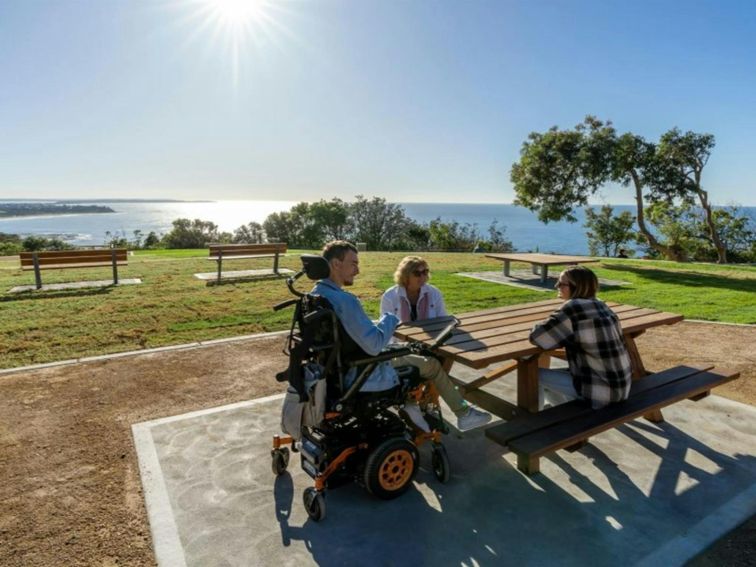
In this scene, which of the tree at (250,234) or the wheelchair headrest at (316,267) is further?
the tree at (250,234)

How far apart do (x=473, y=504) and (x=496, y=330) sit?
1.44 metres

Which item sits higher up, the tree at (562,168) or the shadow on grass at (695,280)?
the tree at (562,168)

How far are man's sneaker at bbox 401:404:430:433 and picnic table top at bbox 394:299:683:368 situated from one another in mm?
454

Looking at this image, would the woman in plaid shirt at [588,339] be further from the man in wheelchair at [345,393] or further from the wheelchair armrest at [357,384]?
the wheelchair armrest at [357,384]

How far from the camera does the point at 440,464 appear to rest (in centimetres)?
316

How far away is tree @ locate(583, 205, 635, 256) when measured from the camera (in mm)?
35734

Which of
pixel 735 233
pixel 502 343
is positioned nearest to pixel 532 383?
pixel 502 343

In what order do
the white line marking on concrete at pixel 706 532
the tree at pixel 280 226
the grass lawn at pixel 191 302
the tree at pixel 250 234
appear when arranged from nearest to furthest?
the white line marking on concrete at pixel 706 532 → the grass lawn at pixel 191 302 → the tree at pixel 250 234 → the tree at pixel 280 226

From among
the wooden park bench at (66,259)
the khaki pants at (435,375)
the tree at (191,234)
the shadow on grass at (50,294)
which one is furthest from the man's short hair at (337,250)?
the tree at (191,234)

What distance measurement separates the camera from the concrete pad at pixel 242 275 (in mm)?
11570

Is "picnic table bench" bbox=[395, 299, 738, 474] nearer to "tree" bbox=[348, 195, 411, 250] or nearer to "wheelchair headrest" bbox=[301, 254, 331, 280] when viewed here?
"wheelchair headrest" bbox=[301, 254, 331, 280]

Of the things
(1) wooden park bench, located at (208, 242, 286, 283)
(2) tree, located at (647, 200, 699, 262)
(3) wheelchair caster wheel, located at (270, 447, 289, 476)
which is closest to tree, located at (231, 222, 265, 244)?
(1) wooden park bench, located at (208, 242, 286, 283)

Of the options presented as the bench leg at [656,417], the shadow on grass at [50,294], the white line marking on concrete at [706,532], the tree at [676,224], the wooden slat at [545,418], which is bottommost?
the shadow on grass at [50,294]

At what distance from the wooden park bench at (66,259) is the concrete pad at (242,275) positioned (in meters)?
1.93
